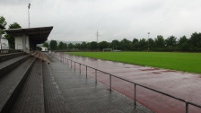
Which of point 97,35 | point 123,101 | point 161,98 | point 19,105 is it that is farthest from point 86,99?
point 97,35

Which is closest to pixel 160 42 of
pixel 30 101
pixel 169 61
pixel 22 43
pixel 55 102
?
pixel 169 61

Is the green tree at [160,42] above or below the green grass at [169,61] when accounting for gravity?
above

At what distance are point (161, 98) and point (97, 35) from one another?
387 feet

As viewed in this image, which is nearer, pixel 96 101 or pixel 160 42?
pixel 96 101

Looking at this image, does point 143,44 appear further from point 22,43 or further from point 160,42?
point 22,43

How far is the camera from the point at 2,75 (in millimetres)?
7785

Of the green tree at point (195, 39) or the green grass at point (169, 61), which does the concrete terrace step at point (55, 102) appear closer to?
the green grass at point (169, 61)

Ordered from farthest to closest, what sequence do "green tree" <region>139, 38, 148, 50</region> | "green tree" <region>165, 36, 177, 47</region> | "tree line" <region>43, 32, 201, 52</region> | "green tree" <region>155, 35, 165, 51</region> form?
"green tree" <region>139, 38, 148, 50</region>, "green tree" <region>165, 36, 177, 47</region>, "green tree" <region>155, 35, 165, 51</region>, "tree line" <region>43, 32, 201, 52</region>

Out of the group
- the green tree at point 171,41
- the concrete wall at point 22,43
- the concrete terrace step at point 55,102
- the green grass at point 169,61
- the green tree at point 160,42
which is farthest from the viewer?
the green tree at point 171,41

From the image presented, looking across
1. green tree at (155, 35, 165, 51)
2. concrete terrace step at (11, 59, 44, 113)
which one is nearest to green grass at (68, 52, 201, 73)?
concrete terrace step at (11, 59, 44, 113)

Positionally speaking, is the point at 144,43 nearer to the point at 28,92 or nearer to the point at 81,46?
the point at 81,46

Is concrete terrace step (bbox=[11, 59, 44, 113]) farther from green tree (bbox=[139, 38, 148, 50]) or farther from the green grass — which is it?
green tree (bbox=[139, 38, 148, 50])

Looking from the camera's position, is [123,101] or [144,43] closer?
[123,101]

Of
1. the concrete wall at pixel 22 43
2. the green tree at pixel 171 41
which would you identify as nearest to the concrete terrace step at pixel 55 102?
the concrete wall at pixel 22 43
